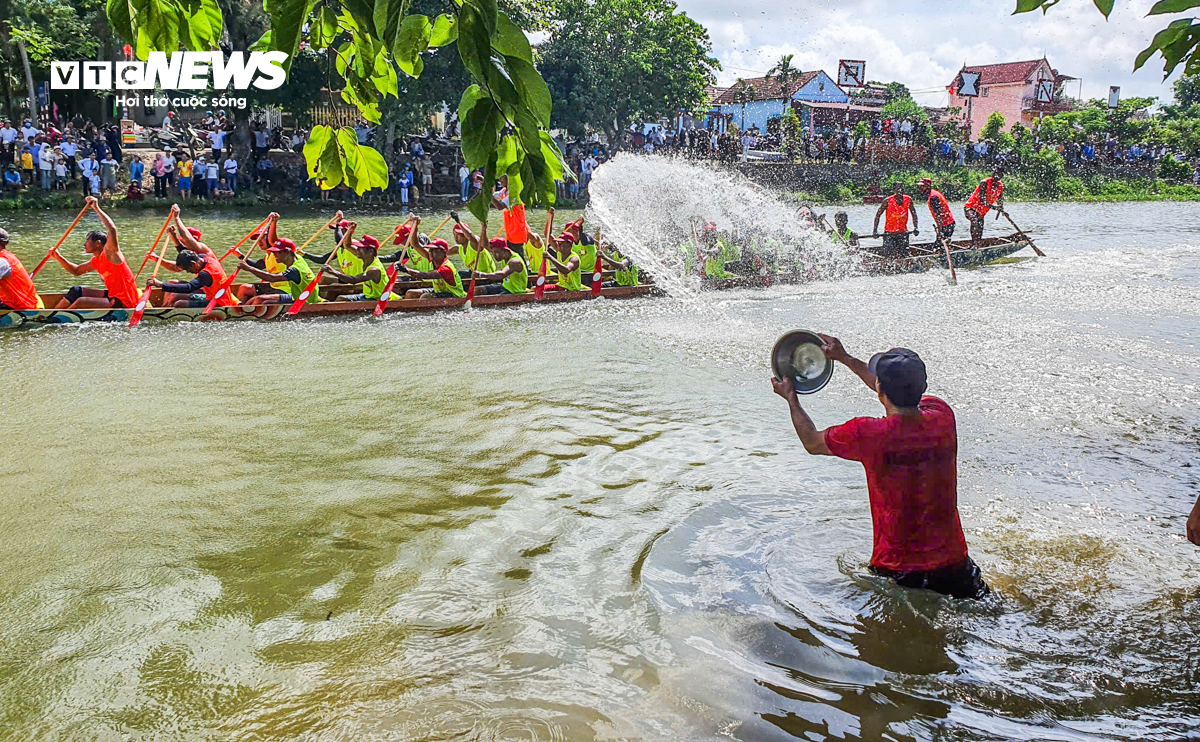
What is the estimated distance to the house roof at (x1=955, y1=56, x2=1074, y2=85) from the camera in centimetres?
5738

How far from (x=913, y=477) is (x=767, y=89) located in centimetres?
5153

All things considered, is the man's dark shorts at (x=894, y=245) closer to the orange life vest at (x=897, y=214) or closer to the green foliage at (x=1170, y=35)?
the orange life vest at (x=897, y=214)

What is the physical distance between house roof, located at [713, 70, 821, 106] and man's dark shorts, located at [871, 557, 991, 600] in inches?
1910

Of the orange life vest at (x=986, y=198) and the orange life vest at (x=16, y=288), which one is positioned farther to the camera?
the orange life vest at (x=986, y=198)

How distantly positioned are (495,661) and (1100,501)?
435cm

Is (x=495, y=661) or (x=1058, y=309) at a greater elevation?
(x=1058, y=309)

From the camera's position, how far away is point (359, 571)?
5086mm

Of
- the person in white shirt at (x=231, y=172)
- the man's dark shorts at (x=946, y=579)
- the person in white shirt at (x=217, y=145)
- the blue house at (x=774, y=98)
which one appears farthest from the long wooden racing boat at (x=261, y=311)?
the blue house at (x=774, y=98)

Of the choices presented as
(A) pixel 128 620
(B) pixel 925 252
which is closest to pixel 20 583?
(A) pixel 128 620

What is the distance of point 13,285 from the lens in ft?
33.8

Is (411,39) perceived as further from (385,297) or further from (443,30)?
(385,297)

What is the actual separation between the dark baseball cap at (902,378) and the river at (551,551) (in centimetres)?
108

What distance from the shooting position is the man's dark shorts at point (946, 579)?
409 centimetres

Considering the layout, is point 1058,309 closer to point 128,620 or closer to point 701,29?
point 128,620
